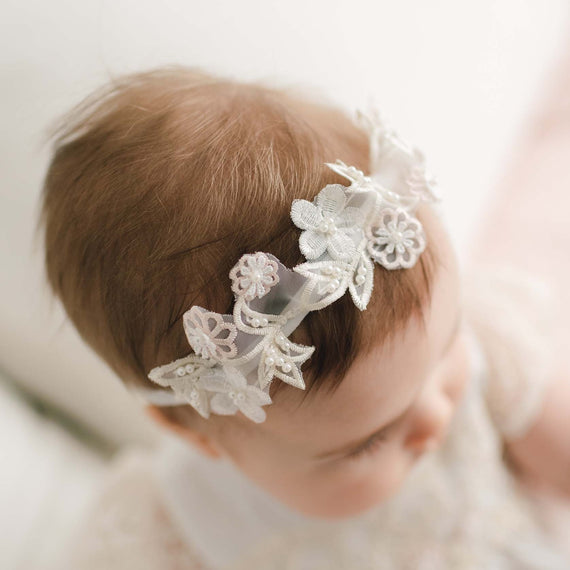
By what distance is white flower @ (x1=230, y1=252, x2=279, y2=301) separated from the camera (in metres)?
0.47

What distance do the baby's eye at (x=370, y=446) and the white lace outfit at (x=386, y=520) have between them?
0.95 ft

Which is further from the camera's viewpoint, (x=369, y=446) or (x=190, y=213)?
(x=369, y=446)

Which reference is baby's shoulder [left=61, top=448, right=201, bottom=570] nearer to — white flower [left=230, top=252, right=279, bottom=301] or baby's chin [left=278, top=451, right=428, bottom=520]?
baby's chin [left=278, top=451, right=428, bottom=520]

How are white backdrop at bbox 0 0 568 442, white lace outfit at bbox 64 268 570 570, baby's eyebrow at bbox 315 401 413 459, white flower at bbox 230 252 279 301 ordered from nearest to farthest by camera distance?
white flower at bbox 230 252 279 301 → baby's eyebrow at bbox 315 401 413 459 → white backdrop at bbox 0 0 568 442 → white lace outfit at bbox 64 268 570 570

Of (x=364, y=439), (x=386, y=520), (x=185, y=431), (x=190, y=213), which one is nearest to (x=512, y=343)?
(x=386, y=520)

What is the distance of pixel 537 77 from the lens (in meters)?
1.24

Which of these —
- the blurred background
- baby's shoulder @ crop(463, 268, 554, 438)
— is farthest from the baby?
baby's shoulder @ crop(463, 268, 554, 438)

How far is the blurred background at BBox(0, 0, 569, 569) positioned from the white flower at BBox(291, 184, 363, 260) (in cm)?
26

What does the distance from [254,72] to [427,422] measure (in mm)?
490

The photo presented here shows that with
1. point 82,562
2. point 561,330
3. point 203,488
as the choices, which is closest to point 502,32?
point 561,330

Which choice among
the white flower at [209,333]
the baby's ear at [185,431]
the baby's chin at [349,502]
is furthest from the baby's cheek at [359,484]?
the white flower at [209,333]

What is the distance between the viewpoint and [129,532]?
3.05 ft

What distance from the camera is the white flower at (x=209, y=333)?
18.8 inches

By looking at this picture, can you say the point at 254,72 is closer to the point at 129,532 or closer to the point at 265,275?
the point at 265,275
